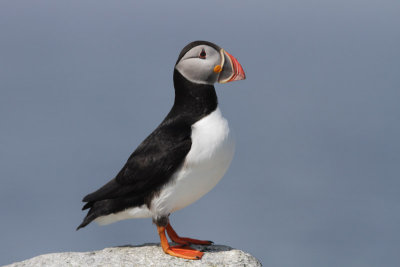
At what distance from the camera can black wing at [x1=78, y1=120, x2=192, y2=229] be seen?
878 cm

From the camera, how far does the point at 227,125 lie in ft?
29.7

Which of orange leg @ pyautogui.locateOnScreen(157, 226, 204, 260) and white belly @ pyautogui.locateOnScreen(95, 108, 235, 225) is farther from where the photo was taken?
orange leg @ pyautogui.locateOnScreen(157, 226, 204, 260)

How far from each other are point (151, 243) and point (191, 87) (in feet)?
7.17

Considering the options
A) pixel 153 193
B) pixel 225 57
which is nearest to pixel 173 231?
pixel 153 193

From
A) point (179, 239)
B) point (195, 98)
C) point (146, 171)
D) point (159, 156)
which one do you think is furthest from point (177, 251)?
point (195, 98)

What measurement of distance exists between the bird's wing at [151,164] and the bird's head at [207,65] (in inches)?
25.6

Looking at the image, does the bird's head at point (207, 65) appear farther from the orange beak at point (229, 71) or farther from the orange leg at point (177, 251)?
the orange leg at point (177, 251)

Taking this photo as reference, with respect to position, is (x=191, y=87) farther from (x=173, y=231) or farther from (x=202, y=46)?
(x=173, y=231)

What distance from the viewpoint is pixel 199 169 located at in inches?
345

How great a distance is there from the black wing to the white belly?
0.09 metres

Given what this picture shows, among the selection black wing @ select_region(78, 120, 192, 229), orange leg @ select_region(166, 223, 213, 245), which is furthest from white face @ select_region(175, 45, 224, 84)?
orange leg @ select_region(166, 223, 213, 245)

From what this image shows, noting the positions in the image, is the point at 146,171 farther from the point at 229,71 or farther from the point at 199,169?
the point at 229,71

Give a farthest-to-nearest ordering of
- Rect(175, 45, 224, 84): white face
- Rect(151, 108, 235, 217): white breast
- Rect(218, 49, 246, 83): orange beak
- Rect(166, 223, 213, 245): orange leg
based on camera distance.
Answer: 1. Rect(166, 223, 213, 245): orange leg
2. Rect(218, 49, 246, 83): orange beak
3. Rect(175, 45, 224, 84): white face
4. Rect(151, 108, 235, 217): white breast

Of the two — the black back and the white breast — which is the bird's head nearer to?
the black back
